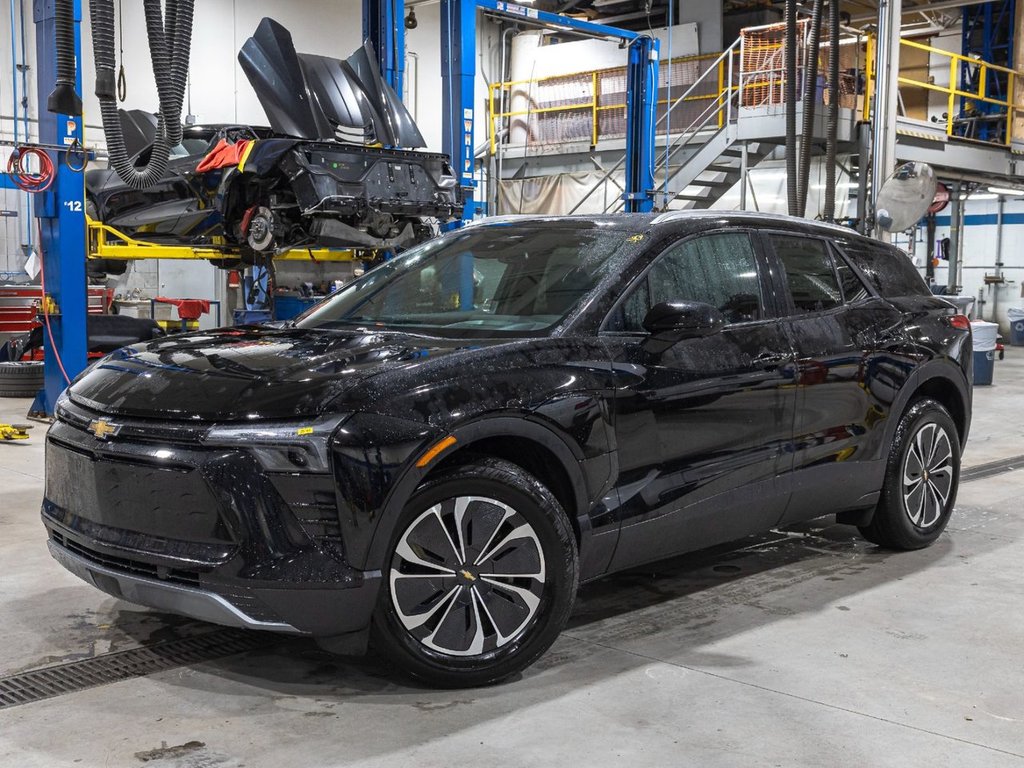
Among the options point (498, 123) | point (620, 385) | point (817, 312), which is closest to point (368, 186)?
point (817, 312)

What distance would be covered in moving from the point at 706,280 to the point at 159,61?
3.37m

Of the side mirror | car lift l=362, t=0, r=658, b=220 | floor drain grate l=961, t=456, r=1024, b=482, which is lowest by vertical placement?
floor drain grate l=961, t=456, r=1024, b=482

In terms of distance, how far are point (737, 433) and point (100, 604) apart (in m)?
2.57

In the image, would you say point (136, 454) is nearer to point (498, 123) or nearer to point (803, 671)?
point (803, 671)

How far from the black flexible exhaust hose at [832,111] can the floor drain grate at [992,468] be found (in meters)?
5.60

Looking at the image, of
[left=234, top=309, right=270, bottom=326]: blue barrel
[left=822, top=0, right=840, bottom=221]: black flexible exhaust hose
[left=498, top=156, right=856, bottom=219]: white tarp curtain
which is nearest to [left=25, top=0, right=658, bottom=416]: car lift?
[left=234, top=309, right=270, bottom=326]: blue barrel

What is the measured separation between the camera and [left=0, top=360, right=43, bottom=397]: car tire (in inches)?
463

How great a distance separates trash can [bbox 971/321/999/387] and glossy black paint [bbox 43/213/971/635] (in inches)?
376

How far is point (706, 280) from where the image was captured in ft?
14.3

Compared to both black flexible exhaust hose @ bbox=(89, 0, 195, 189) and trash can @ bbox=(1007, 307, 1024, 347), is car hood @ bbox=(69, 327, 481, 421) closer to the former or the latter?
black flexible exhaust hose @ bbox=(89, 0, 195, 189)

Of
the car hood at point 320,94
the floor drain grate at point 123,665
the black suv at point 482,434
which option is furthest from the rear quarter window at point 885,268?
the car hood at point 320,94

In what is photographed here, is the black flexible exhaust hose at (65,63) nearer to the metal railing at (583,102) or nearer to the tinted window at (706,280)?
the tinted window at (706,280)

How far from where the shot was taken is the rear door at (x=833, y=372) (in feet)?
15.1

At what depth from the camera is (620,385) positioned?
3.81 m
